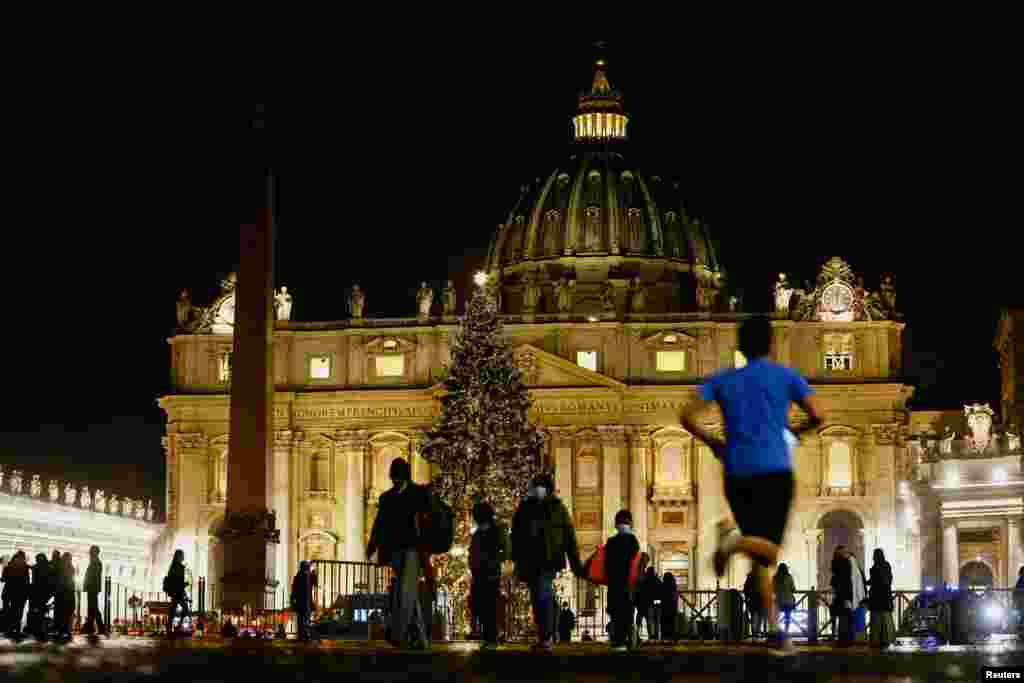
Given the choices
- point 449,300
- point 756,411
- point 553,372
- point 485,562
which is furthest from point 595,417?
point 756,411

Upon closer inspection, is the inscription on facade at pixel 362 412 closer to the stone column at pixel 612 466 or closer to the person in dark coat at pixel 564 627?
the stone column at pixel 612 466

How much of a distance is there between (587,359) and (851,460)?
12607mm

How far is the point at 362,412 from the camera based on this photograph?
100250 mm

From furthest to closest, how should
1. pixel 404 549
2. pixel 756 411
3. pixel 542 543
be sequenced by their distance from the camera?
pixel 542 543 < pixel 404 549 < pixel 756 411

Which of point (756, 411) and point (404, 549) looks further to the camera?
point (404, 549)

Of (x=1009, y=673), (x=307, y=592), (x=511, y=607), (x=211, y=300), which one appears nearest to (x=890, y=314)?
(x=211, y=300)

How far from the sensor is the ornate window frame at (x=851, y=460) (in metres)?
96.7

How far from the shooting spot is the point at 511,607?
165ft

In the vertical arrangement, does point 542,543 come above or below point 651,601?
above

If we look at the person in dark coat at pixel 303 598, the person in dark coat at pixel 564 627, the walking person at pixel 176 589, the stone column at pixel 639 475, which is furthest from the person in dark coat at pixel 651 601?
the stone column at pixel 639 475

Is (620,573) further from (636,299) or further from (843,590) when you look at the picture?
(636,299)

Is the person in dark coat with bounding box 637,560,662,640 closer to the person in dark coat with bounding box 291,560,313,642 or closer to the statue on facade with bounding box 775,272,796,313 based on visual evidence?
the person in dark coat with bounding box 291,560,313,642

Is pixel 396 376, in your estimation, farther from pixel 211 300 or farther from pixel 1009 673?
pixel 1009 673

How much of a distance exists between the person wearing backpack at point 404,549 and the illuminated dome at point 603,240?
310 feet
